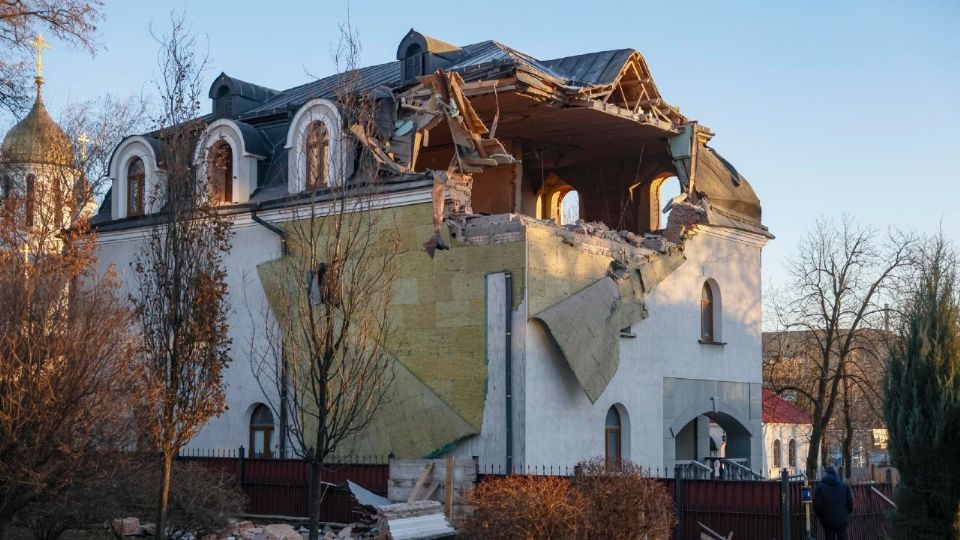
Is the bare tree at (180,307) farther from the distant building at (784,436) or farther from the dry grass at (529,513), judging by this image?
the distant building at (784,436)

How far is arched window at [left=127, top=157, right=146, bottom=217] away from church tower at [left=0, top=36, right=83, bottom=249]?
9.17 feet

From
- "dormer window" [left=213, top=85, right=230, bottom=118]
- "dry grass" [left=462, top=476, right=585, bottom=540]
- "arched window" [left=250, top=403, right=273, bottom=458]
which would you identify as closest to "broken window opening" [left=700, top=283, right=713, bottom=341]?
"arched window" [left=250, top=403, right=273, bottom=458]

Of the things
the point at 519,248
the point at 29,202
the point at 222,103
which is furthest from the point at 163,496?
the point at 29,202

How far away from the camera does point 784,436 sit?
55.4 m

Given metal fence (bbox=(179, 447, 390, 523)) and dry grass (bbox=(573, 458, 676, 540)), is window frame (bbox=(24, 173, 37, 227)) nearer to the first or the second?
metal fence (bbox=(179, 447, 390, 523))

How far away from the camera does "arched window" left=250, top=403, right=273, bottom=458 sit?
2620 centimetres

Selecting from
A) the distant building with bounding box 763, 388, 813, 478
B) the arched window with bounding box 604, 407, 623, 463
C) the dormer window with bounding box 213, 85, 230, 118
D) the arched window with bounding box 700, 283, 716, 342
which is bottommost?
the distant building with bounding box 763, 388, 813, 478

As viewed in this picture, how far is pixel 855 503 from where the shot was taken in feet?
63.4

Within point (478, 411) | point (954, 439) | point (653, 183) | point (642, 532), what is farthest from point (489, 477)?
point (653, 183)

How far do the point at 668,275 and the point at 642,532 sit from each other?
39.0 ft

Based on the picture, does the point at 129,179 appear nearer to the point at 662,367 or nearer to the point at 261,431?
the point at 261,431

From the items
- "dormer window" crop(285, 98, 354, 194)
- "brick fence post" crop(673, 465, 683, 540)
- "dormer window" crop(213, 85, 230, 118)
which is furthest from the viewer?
"dormer window" crop(213, 85, 230, 118)

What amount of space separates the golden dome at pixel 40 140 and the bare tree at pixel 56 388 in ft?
76.0

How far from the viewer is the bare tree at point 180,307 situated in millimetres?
16516
